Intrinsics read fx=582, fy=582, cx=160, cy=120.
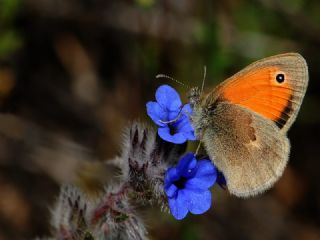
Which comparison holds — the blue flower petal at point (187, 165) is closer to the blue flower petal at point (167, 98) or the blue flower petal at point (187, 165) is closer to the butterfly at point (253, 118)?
the butterfly at point (253, 118)

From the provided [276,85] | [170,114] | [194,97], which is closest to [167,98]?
[170,114]

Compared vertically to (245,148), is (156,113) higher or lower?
higher

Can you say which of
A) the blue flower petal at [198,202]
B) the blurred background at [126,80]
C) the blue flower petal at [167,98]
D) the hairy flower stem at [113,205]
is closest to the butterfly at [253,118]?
the blue flower petal at [167,98]

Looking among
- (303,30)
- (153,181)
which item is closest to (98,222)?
(153,181)

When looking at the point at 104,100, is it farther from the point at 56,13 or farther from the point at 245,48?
the point at 245,48

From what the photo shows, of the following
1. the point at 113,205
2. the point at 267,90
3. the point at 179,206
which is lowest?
the point at 113,205

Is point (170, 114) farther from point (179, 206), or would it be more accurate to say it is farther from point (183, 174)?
point (179, 206)

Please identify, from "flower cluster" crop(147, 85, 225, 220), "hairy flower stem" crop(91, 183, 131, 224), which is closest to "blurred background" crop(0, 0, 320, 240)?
"hairy flower stem" crop(91, 183, 131, 224)
